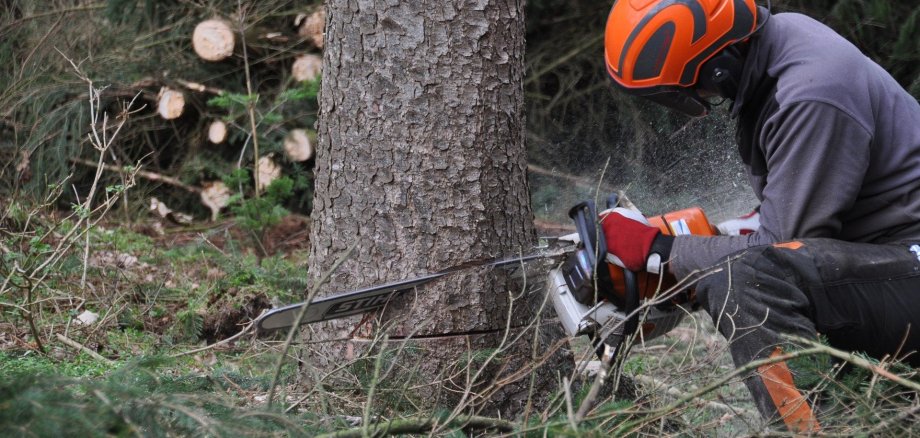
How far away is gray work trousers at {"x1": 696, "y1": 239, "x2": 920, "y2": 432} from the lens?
108 inches

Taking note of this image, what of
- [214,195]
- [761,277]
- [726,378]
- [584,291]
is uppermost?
[726,378]

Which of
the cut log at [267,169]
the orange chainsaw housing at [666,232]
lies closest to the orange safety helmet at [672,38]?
the orange chainsaw housing at [666,232]

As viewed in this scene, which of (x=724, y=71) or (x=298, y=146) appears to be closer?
(x=724, y=71)

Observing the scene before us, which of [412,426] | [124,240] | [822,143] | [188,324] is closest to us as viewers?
[412,426]

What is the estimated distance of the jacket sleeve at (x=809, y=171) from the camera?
2748 mm

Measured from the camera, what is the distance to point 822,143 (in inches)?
108

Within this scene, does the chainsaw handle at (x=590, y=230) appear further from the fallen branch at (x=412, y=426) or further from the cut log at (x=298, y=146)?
the cut log at (x=298, y=146)

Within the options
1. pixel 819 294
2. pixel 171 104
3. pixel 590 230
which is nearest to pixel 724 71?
pixel 590 230

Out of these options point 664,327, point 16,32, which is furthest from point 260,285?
point 16,32

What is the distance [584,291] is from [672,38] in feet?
3.07

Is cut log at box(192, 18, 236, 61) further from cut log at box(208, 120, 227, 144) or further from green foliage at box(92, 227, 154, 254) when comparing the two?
green foliage at box(92, 227, 154, 254)

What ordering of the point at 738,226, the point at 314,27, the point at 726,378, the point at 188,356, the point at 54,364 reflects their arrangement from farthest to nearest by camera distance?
the point at 314,27, the point at 188,356, the point at 738,226, the point at 54,364, the point at 726,378

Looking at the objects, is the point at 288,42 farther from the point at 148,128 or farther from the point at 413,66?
the point at 413,66

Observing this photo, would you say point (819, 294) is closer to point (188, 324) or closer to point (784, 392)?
point (784, 392)
